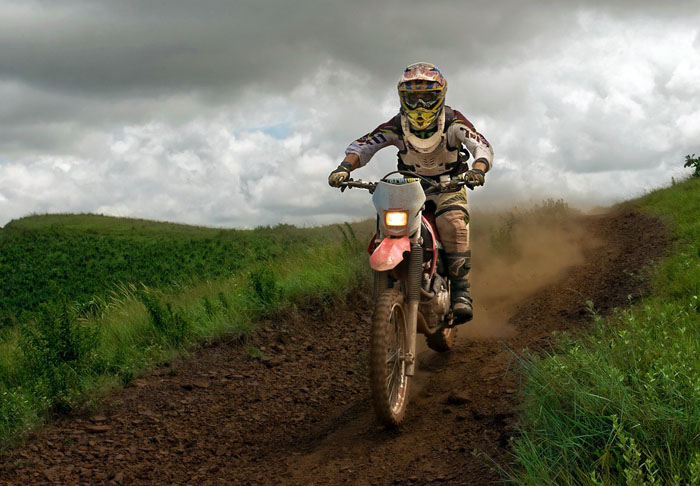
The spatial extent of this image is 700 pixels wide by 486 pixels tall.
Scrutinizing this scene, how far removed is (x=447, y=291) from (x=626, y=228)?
814cm

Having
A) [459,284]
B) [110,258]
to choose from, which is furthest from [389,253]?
[110,258]

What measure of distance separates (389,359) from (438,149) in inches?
98.5

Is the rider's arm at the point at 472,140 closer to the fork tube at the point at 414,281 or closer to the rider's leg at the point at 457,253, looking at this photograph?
the rider's leg at the point at 457,253

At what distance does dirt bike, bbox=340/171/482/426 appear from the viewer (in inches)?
198

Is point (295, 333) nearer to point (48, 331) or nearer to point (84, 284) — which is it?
point (48, 331)

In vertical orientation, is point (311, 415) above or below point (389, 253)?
below

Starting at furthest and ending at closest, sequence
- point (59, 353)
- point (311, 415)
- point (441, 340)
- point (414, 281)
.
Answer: point (441, 340), point (59, 353), point (311, 415), point (414, 281)

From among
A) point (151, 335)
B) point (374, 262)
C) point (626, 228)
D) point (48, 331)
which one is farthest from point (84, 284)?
point (374, 262)

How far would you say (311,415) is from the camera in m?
6.57

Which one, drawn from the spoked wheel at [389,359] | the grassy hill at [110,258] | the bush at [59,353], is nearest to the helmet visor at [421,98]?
the spoked wheel at [389,359]

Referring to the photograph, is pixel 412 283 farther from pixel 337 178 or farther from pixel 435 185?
pixel 337 178

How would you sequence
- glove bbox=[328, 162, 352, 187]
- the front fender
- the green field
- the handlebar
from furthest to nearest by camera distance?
the green field → glove bbox=[328, 162, 352, 187] → the handlebar → the front fender

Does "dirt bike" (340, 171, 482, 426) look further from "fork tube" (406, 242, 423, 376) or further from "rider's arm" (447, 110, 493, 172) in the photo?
"rider's arm" (447, 110, 493, 172)

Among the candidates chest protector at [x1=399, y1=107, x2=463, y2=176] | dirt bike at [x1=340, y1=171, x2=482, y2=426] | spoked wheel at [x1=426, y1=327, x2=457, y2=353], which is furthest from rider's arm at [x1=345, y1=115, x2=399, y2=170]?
spoked wheel at [x1=426, y1=327, x2=457, y2=353]
